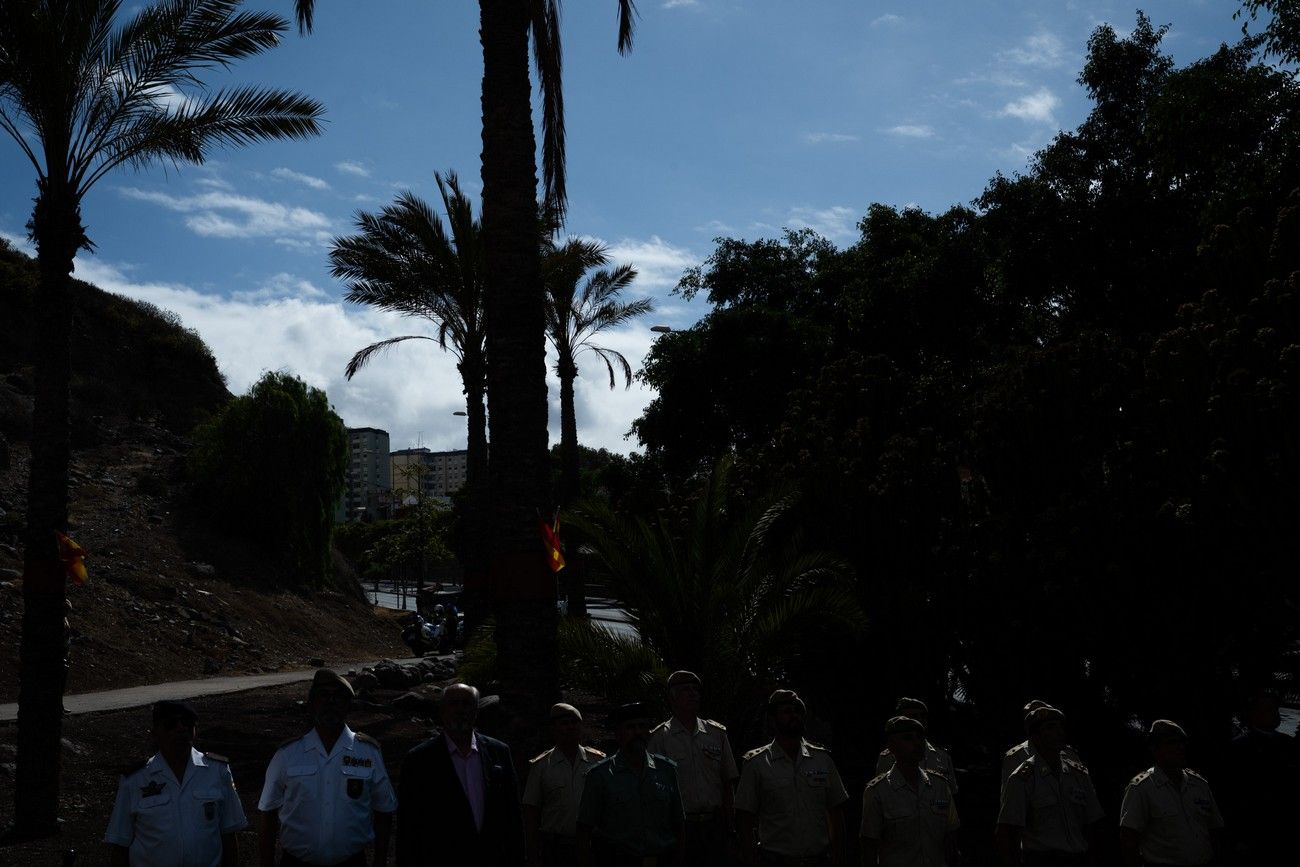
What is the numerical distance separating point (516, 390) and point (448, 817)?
14.8 ft

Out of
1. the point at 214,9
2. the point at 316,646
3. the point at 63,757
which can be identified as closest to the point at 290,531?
the point at 316,646

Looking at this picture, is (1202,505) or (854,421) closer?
(1202,505)

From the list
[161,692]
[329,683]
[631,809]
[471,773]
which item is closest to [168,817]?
[329,683]

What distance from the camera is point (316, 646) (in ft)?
94.0

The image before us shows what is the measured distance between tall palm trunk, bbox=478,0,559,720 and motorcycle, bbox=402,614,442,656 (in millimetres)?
19190

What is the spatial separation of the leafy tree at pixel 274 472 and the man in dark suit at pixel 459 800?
2870cm

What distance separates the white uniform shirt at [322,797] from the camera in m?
5.12

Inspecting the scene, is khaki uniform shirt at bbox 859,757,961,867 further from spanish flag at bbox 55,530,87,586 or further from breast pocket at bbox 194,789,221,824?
spanish flag at bbox 55,530,87,586

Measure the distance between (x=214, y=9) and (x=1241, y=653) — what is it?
12304mm

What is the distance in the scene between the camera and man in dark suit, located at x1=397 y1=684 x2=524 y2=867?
16.9 feet

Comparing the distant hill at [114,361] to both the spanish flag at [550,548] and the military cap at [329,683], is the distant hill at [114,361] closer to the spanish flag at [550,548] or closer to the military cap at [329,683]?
the spanish flag at [550,548]

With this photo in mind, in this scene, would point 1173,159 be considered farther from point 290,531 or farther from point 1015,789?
point 290,531

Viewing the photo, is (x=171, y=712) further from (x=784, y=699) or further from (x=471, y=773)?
(x=784, y=699)

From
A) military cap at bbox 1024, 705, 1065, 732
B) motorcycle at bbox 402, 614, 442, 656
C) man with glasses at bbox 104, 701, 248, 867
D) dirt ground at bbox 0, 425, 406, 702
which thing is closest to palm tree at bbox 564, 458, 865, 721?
military cap at bbox 1024, 705, 1065, 732
